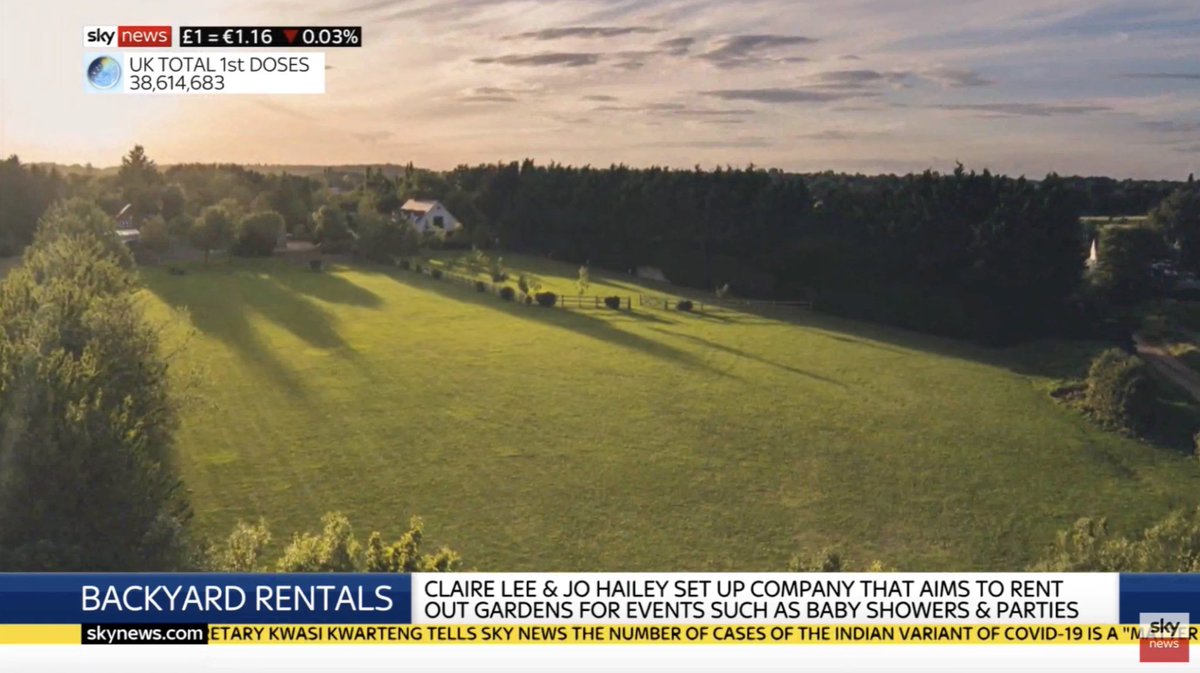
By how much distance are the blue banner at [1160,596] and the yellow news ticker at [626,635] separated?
23 centimetres

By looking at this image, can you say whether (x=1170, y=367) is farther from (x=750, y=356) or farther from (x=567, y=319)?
(x=567, y=319)

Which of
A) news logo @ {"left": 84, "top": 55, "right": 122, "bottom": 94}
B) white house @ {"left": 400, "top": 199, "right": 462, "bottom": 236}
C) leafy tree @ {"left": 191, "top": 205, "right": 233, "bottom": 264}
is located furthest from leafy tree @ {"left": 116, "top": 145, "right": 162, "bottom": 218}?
news logo @ {"left": 84, "top": 55, "right": 122, "bottom": 94}

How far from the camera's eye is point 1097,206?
5466cm

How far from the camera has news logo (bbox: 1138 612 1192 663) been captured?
1143 centimetres

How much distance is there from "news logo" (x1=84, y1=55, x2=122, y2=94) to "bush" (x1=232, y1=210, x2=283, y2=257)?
167 ft

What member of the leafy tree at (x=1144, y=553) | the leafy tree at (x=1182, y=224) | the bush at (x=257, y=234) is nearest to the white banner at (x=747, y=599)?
the leafy tree at (x=1144, y=553)

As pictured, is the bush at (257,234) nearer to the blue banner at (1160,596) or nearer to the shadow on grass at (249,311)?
the shadow on grass at (249,311)

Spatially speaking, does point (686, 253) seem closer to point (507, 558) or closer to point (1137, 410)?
point (1137, 410)

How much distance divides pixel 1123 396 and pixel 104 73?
97.4 feet

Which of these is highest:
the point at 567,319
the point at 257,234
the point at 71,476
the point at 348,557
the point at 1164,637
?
the point at 257,234

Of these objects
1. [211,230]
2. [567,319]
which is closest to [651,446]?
[567,319]

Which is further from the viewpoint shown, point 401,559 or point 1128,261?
point 1128,261

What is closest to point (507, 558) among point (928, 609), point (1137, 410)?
point (928, 609)

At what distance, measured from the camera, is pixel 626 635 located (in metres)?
11.3
